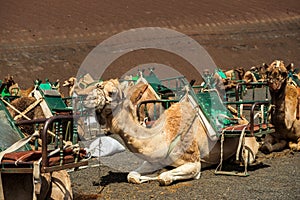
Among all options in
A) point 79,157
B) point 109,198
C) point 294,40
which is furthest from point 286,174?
point 294,40

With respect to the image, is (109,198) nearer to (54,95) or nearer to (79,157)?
(79,157)

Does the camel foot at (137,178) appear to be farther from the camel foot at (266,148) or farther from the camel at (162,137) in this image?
the camel foot at (266,148)

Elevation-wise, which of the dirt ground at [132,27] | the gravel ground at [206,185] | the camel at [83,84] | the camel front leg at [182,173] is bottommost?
the gravel ground at [206,185]

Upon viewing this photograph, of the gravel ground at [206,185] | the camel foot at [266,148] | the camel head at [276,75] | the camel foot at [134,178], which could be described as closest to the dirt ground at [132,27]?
the camel foot at [266,148]

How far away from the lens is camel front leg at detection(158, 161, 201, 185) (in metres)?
6.94

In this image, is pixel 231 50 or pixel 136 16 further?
pixel 136 16

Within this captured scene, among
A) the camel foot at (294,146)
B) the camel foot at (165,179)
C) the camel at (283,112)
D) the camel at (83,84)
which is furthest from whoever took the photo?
the camel foot at (294,146)

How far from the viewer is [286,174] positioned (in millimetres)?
7527

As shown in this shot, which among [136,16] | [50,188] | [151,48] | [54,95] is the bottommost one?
[50,188]

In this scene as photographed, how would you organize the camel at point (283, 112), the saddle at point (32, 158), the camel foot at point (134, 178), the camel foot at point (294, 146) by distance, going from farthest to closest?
1. the camel foot at point (294, 146)
2. the camel at point (283, 112)
3. the camel foot at point (134, 178)
4. the saddle at point (32, 158)

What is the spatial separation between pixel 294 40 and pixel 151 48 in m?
14.9

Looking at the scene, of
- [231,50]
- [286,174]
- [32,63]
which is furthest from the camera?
[231,50]

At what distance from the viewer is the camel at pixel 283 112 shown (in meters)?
8.85

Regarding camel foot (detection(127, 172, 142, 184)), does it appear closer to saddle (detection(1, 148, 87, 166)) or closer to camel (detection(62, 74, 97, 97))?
camel (detection(62, 74, 97, 97))
